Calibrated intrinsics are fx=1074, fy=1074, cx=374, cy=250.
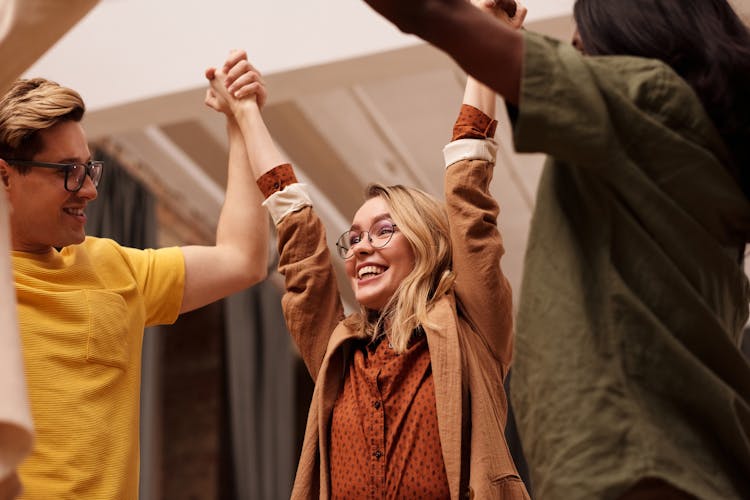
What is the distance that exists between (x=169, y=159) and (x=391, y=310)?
3.43 m

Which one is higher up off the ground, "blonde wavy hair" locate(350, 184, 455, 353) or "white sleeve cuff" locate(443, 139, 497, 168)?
"white sleeve cuff" locate(443, 139, 497, 168)

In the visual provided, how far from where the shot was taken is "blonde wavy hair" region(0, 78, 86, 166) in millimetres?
1968

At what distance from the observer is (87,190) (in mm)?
2002

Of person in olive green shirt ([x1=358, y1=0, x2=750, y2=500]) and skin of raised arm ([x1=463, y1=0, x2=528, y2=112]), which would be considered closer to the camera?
person in olive green shirt ([x1=358, y1=0, x2=750, y2=500])

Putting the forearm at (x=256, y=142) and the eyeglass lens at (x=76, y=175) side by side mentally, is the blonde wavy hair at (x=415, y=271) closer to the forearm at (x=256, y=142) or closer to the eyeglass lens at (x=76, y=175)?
the forearm at (x=256, y=142)

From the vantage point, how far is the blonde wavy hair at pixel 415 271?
1.96 metres

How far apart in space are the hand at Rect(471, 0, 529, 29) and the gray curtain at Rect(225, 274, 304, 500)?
4311 mm

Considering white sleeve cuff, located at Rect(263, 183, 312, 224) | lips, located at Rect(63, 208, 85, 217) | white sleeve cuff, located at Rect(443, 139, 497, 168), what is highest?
lips, located at Rect(63, 208, 85, 217)

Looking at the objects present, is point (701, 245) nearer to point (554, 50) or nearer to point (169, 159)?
point (554, 50)

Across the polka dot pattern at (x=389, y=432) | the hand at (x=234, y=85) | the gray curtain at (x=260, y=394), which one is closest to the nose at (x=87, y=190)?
the hand at (x=234, y=85)

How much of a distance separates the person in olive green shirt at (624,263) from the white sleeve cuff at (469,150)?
0.72 metres

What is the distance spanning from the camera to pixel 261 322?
253 inches

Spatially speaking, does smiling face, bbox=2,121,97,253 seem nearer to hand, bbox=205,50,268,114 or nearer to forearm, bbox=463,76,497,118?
hand, bbox=205,50,268,114

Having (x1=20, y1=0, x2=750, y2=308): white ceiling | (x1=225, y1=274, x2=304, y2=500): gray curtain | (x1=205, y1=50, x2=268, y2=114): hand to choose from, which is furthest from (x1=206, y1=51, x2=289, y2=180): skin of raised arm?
(x1=225, y1=274, x2=304, y2=500): gray curtain
